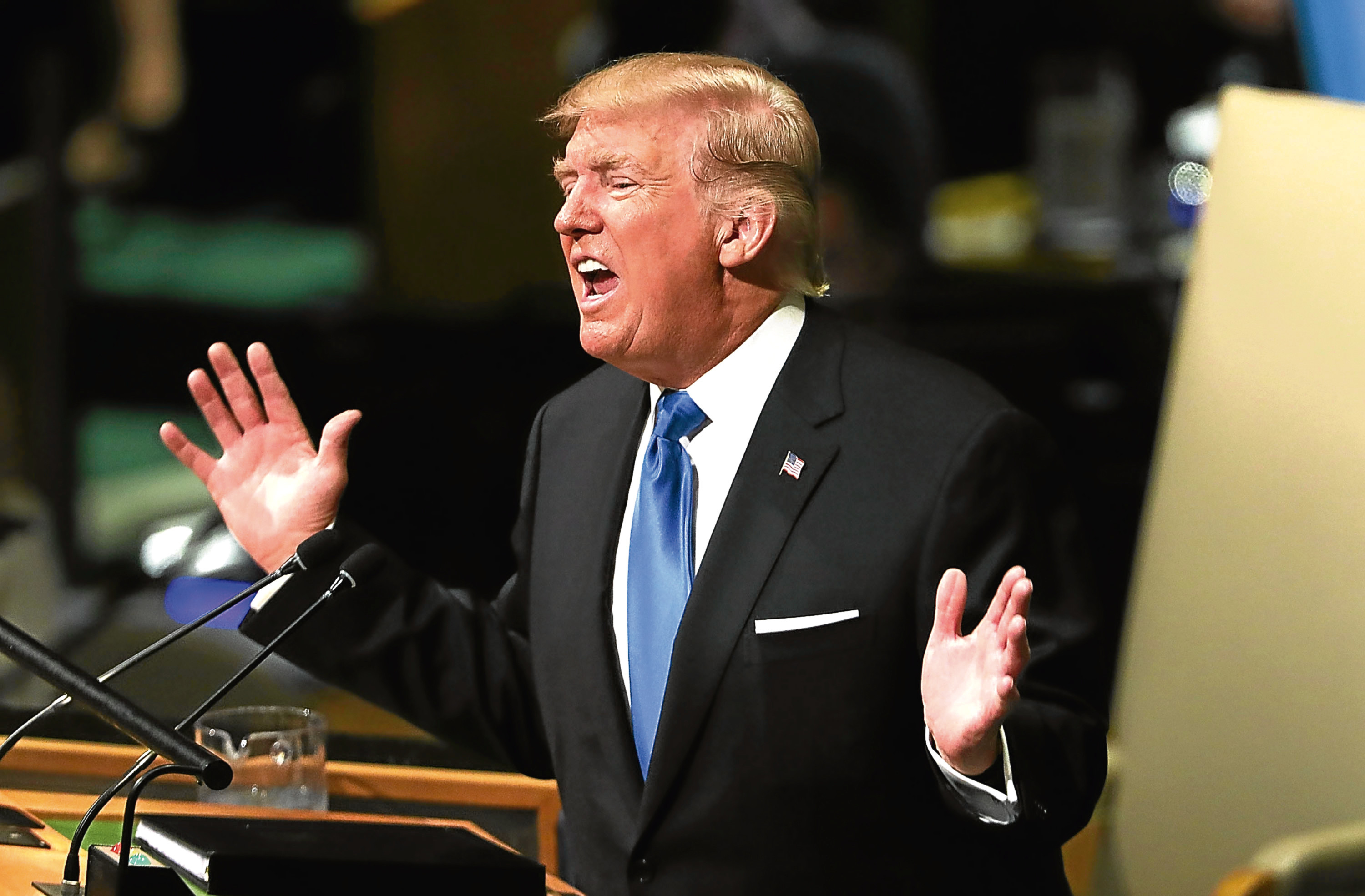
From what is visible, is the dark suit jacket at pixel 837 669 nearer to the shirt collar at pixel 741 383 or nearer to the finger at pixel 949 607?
the shirt collar at pixel 741 383

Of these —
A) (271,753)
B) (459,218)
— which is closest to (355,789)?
(271,753)

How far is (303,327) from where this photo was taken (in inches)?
181

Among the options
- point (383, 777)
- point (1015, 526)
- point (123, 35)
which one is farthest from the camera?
point (123, 35)

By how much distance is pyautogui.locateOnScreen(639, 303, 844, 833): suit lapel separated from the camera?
5.24 ft

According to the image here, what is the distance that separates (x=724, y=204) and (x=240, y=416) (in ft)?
1.63

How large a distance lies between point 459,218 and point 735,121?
11.1 feet

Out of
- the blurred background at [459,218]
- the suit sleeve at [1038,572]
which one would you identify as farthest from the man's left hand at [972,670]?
the blurred background at [459,218]

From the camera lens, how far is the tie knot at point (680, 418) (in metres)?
1.70

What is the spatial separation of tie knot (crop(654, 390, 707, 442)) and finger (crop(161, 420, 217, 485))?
419 mm

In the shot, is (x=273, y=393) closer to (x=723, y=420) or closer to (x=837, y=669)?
(x=723, y=420)

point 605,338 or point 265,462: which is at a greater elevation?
point 605,338

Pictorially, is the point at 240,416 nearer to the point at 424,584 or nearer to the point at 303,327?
the point at 424,584

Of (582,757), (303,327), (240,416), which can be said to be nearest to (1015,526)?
(582,757)

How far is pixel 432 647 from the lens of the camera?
1.78 meters
